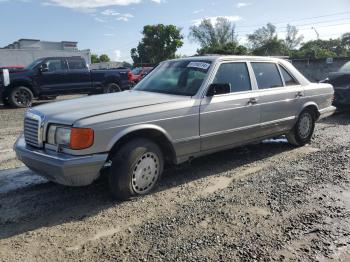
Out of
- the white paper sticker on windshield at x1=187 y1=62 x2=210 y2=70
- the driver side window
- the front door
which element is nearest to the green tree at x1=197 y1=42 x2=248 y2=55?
the driver side window

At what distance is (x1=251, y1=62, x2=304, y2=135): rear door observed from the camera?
18.8 feet

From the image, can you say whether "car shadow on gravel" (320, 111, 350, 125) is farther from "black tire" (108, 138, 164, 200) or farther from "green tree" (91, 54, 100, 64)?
"green tree" (91, 54, 100, 64)

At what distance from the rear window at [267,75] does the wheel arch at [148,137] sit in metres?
2.00

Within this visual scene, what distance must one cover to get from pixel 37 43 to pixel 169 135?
196ft

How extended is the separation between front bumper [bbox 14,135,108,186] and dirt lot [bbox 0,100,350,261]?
41 centimetres

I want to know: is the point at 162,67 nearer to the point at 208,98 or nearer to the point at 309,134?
the point at 208,98

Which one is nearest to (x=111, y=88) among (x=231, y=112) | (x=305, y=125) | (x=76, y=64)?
(x=76, y=64)

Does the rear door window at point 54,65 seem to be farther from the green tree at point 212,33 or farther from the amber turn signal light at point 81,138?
the green tree at point 212,33

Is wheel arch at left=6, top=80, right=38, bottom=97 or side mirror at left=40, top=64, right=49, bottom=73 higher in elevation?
→ side mirror at left=40, top=64, right=49, bottom=73

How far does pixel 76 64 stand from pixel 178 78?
33.6 feet

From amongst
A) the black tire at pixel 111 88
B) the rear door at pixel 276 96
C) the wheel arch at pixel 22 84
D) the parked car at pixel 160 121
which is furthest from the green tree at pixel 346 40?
the parked car at pixel 160 121

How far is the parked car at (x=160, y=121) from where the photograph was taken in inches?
152

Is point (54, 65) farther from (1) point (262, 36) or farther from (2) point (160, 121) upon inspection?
(1) point (262, 36)

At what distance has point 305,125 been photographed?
6.75 metres
